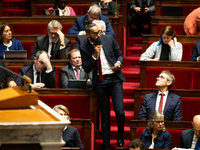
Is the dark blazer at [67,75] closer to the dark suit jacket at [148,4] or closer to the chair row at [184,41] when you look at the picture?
the chair row at [184,41]

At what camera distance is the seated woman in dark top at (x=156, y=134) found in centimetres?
252

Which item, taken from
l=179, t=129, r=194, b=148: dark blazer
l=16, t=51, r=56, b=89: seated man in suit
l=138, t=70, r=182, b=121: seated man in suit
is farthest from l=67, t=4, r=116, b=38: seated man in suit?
l=179, t=129, r=194, b=148: dark blazer

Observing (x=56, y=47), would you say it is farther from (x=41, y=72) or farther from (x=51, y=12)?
(x=51, y=12)

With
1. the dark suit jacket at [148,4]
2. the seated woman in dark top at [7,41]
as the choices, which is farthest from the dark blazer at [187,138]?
the dark suit jacket at [148,4]

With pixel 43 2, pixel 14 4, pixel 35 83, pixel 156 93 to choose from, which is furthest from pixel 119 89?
pixel 14 4

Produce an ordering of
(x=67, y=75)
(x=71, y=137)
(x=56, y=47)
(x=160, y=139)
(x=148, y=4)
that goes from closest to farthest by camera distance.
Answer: (x=71, y=137), (x=160, y=139), (x=67, y=75), (x=56, y=47), (x=148, y=4)

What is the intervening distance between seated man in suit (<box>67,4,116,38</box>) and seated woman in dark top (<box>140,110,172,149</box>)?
1311 mm

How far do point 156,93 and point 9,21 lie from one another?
2.23 m

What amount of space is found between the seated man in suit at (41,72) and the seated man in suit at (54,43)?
463 mm

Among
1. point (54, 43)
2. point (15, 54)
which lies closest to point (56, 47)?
point (54, 43)

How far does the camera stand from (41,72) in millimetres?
3098

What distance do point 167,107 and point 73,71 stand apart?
0.83 m

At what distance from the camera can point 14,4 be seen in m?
5.49

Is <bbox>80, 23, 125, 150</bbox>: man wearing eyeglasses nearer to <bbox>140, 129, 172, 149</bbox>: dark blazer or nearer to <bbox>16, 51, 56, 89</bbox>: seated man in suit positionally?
<bbox>16, 51, 56, 89</bbox>: seated man in suit
